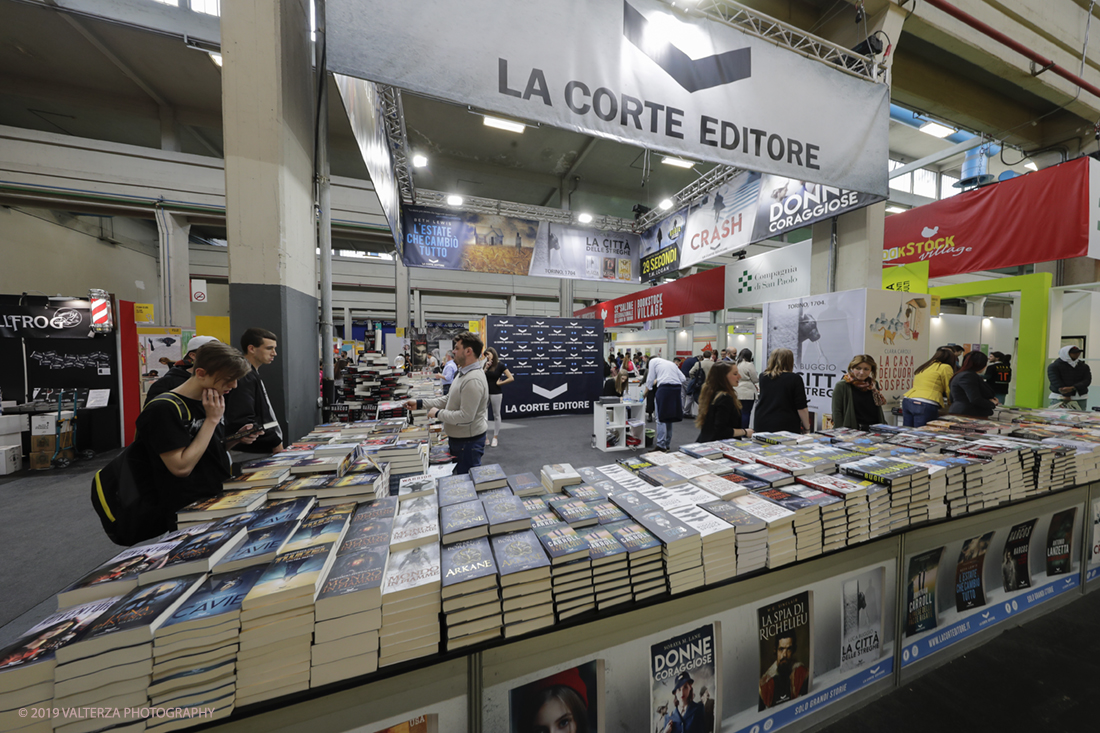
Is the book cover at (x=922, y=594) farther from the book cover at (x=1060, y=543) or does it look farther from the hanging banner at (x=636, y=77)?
the hanging banner at (x=636, y=77)

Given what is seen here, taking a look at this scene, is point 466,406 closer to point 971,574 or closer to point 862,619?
point 862,619

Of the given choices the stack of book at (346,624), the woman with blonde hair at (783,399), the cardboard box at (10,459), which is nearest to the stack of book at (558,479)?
the stack of book at (346,624)

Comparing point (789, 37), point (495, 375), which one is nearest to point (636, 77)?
point (789, 37)

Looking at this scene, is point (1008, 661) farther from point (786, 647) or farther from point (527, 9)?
point (527, 9)

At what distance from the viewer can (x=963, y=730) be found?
57.0 inches

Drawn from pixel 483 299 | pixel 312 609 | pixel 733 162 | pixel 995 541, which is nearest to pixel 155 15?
pixel 733 162

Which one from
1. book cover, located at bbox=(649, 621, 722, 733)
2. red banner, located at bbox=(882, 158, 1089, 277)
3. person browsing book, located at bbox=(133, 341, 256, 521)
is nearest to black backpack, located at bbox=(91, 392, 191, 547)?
person browsing book, located at bbox=(133, 341, 256, 521)

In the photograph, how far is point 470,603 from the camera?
90 cm

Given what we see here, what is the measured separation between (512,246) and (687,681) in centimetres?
710

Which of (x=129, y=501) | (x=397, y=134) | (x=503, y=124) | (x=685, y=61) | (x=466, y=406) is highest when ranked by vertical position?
(x=503, y=124)

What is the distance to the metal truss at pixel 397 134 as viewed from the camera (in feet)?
15.7

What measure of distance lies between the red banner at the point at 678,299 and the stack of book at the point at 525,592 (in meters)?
6.61

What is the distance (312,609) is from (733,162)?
3052mm

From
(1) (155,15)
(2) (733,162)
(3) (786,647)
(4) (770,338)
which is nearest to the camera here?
(3) (786,647)
